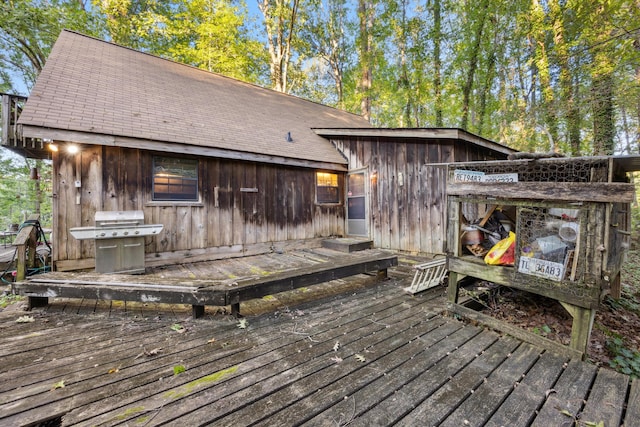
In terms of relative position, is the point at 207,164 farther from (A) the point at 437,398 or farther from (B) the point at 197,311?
(A) the point at 437,398

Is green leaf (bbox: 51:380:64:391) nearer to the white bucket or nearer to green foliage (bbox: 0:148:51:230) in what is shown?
the white bucket

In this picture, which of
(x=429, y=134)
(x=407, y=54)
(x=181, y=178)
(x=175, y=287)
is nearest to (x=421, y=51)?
(x=407, y=54)

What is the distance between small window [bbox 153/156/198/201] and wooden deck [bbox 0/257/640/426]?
2792mm

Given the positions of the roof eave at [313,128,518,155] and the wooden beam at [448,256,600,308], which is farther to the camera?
the roof eave at [313,128,518,155]

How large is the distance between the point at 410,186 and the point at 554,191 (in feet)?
13.0

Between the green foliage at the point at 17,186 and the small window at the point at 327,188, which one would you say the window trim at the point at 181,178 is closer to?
the small window at the point at 327,188

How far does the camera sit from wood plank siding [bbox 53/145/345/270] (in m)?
4.39

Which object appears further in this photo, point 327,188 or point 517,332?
point 327,188

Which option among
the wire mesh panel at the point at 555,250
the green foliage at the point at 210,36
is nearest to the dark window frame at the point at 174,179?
the wire mesh panel at the point at 555,250

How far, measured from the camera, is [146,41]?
48.8 ft

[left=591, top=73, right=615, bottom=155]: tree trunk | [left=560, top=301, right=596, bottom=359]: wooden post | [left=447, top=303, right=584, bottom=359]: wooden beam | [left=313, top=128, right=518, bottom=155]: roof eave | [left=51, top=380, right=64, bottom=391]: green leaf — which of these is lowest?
[left=51, top=380, right=64, bottom=391]: green leaf

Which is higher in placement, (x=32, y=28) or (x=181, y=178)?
(x=32, y=28)

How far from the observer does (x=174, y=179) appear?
5371 mm

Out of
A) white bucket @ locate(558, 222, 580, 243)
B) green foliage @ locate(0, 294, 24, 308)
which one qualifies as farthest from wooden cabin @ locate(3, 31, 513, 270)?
white bucket @ locate(558, 222, 580, 243)
